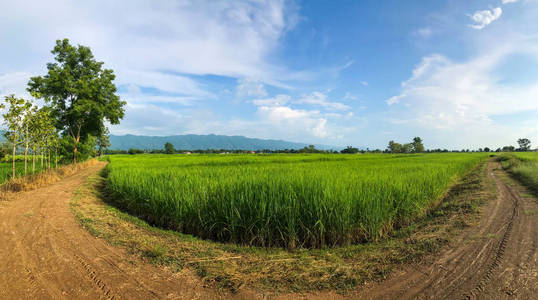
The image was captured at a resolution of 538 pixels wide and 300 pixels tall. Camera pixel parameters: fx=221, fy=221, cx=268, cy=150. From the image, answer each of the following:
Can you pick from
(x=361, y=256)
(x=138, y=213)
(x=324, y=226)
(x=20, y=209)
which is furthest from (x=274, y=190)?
(x=20, y=209)

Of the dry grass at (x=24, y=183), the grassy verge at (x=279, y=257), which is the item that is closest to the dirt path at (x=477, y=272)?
the grassy verge at (x=279, y=257)

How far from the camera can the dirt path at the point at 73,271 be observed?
2691 millimetres

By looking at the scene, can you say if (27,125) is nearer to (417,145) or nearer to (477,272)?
(477,272)

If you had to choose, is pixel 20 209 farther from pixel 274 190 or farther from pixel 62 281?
pixel 274 190

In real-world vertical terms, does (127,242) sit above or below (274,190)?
below

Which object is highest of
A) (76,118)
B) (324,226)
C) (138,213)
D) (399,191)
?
(76,118)

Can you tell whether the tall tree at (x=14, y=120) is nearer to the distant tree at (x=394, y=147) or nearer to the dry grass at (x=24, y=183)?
the dry grass at (x=24, y=183)

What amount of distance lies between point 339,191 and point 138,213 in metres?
5.90

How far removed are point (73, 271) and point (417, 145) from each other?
143 m

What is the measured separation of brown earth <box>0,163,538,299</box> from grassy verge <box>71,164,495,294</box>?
16 cm

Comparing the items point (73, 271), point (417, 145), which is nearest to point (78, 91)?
point (73, 271)

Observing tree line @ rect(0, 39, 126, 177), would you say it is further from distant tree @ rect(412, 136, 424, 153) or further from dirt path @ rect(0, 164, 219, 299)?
distant tree @ rect(412, 136, 424, 153)

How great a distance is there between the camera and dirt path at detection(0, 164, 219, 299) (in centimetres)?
269

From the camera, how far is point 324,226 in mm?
4141
